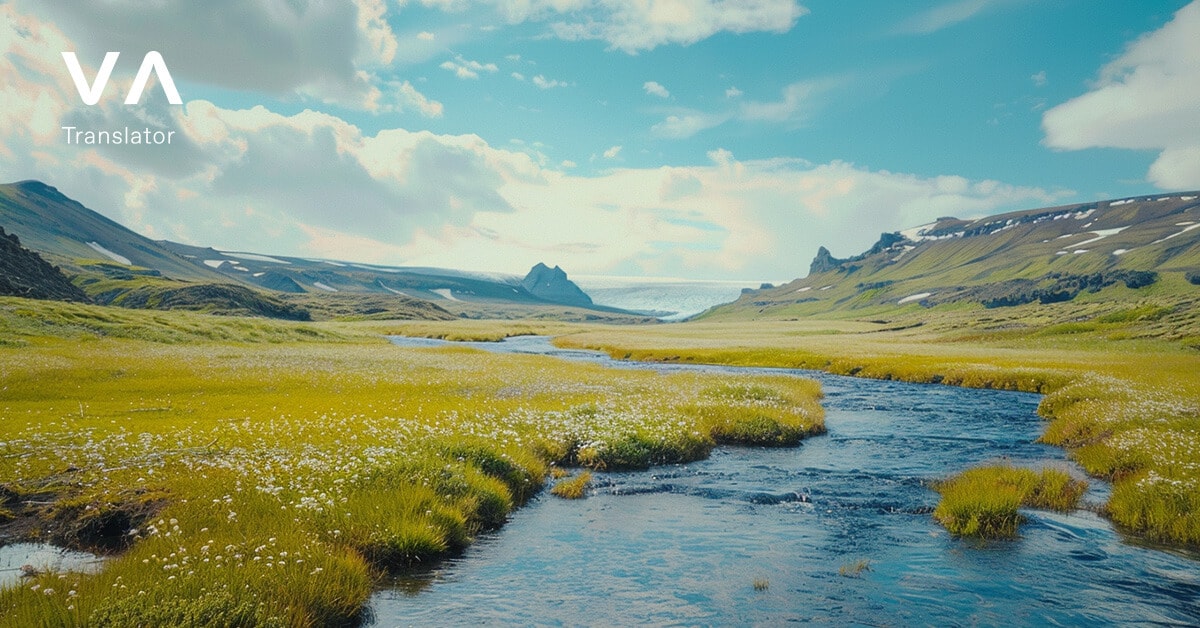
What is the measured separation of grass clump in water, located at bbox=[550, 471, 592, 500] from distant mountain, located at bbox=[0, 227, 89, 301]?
98.4m

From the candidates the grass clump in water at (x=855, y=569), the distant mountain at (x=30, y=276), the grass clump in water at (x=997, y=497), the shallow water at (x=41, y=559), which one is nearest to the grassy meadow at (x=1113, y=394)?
the grass clump in water at (x=997, y=497)

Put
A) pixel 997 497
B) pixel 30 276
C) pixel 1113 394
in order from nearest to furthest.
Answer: pixel 997 497
pixel 1113 394
pixel 30 276

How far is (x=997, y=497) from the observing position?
15703 mm

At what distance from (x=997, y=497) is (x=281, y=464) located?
18310mm

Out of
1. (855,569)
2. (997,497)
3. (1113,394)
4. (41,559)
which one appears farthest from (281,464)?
(1113,394)

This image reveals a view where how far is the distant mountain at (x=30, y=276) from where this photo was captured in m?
86.5

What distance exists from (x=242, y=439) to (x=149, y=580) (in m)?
11.2

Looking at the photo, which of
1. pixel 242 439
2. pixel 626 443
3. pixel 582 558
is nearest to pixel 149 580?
pixel 582 558

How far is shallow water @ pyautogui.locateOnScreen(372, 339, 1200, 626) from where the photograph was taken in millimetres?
10719

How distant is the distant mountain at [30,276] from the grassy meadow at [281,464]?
6538 cm

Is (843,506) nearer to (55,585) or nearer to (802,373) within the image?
(55,585)

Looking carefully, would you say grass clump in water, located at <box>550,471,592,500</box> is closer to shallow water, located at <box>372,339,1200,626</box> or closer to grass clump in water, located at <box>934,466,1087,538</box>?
shallow water, located at <box>372,339,1200,626</box>

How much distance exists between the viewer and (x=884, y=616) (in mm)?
10633

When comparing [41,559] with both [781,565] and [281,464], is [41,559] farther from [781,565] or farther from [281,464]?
[781,565]
